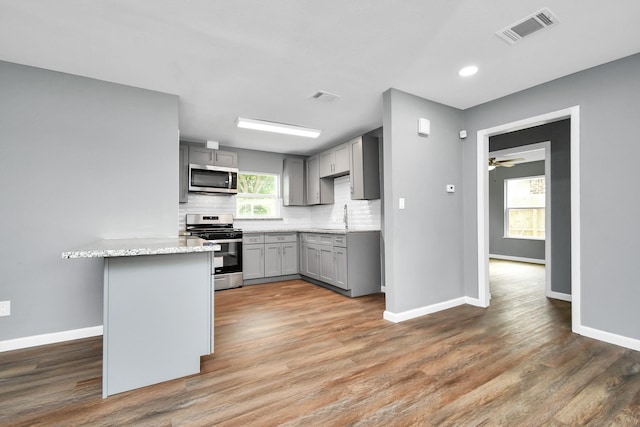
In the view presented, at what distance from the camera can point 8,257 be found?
2570 mm

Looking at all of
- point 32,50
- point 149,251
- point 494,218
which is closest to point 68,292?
point 149,251

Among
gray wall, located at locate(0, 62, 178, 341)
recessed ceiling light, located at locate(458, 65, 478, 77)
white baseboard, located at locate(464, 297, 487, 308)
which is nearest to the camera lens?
gray wall, located at locate(0, 62, 178, 341)

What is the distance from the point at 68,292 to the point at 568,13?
4564mm

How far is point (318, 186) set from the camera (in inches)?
222

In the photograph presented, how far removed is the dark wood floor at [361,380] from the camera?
167 centimetres

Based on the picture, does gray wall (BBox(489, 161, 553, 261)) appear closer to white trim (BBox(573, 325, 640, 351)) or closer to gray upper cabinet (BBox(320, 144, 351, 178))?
white trim (BBox(573, 325, 640, 351))

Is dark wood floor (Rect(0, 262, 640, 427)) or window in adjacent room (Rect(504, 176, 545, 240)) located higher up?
window in adjacent room (Rect(504, 176, 545, 240))

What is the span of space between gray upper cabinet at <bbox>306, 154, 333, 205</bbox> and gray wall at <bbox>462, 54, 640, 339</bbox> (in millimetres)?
3495

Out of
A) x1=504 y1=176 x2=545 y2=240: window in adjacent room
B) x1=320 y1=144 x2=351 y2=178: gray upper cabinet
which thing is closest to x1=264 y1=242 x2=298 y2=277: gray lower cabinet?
x1=320 y1=144 x2=351 y2=178: gray upper cabinet

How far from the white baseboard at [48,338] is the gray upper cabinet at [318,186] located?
3.74 metres

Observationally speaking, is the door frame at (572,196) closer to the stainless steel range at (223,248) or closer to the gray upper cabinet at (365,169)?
the gray upper cabinet at (365,169)

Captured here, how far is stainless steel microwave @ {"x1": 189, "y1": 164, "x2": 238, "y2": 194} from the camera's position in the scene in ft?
15.9

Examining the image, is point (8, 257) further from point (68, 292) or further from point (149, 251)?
point (149, 251)

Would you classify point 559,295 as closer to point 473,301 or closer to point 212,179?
point 473,301
